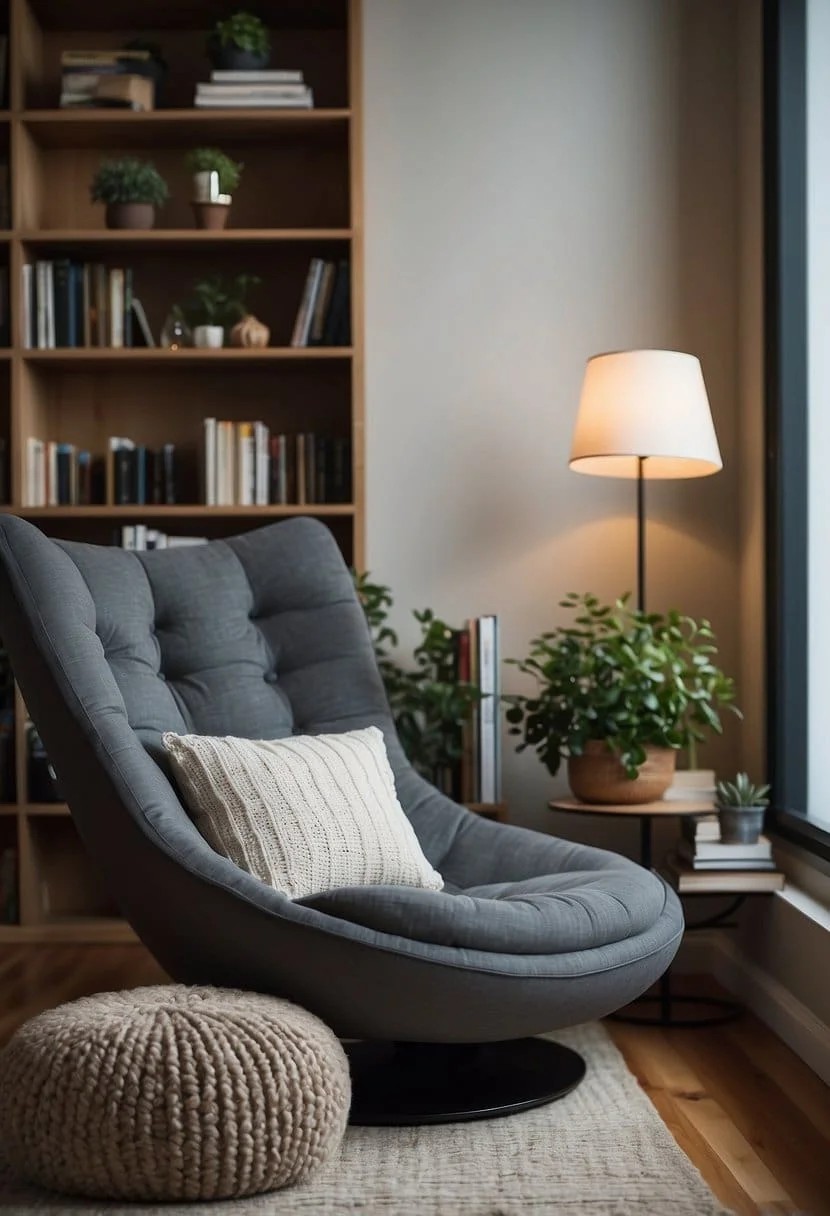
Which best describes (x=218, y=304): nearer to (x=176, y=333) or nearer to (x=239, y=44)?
(x=176, y=333)

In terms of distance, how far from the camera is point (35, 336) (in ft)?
11.5

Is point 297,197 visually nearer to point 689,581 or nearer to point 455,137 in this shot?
point 455,137

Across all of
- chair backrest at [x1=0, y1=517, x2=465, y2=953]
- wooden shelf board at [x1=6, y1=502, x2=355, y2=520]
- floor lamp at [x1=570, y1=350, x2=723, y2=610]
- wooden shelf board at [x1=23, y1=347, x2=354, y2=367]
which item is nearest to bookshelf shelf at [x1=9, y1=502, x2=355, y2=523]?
A: wooden shelf board at [x1=6, y1=502, x2=355, y2=520]

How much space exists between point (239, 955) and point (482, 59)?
253 centimetres

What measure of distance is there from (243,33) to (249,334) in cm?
75

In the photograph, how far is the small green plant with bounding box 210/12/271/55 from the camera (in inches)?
135

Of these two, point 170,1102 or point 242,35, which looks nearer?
point 170,1102

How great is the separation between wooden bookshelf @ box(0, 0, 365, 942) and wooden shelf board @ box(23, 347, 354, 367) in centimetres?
3

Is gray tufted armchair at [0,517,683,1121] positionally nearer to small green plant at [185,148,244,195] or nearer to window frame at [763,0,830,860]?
window frame at [763,0,830,860]

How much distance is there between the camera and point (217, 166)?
3.45 meters

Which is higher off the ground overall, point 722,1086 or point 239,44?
point 239,44

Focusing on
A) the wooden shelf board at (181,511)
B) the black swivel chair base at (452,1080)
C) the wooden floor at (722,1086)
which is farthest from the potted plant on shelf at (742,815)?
the wooden shelf board at (181,511)

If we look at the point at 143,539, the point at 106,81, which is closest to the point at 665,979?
the point at 143,539

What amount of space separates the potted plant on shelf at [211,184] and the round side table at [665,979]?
1.70m
